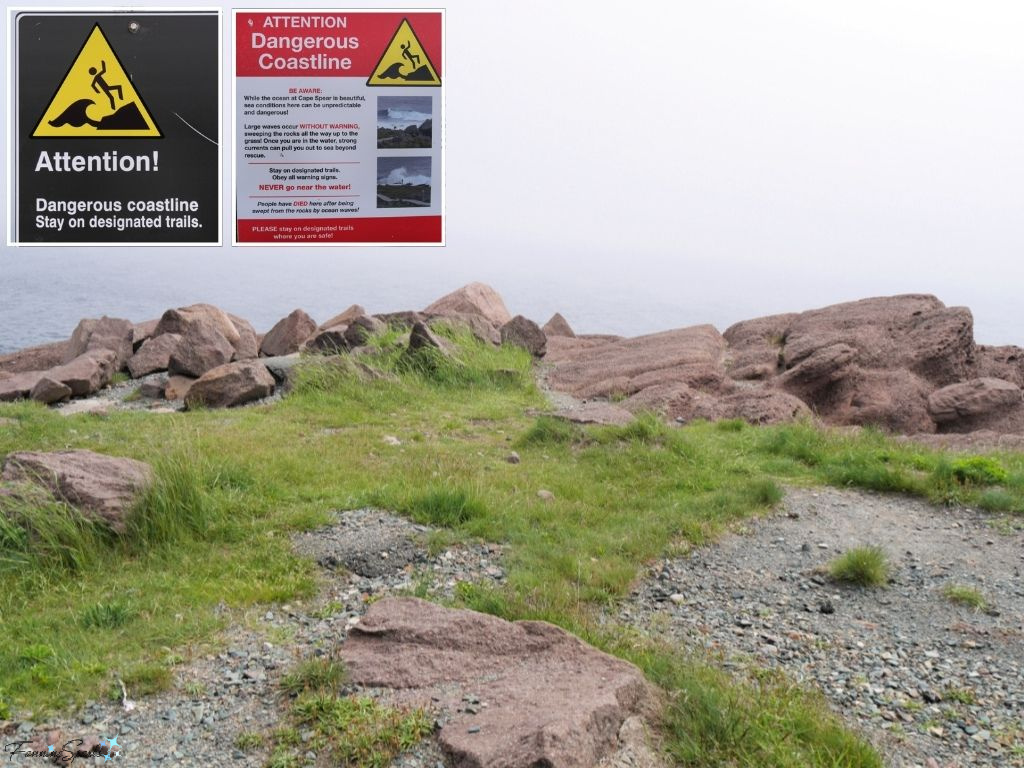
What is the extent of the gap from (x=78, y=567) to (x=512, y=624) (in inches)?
132

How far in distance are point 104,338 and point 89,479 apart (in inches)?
433

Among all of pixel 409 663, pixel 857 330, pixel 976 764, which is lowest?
pixel 976 764

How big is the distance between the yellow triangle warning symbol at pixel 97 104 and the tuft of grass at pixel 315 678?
18.1 ft

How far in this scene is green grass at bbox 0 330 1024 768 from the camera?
5.22 meters

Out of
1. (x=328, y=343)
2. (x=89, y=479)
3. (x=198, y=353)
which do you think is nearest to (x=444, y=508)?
(x=89, y=479)

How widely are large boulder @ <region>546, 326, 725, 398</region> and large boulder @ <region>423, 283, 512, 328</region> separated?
2203 millimetres

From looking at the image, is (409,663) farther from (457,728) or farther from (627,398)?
(627,398)

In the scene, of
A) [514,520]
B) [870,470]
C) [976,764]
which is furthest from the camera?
[870,470]

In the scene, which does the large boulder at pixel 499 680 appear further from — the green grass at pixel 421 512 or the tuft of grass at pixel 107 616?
the tuft of grass at pixel 107 616

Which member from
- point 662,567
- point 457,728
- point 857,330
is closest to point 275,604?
point 457,728

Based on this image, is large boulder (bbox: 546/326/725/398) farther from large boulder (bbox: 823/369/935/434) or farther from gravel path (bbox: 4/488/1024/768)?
gravel path (bbox: 4/488/1024/768)

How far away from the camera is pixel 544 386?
1580cm

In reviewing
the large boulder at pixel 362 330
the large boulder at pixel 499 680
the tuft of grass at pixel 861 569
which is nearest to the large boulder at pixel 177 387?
the large boulder at pixel 362 330

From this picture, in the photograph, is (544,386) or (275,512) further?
(544,386)
